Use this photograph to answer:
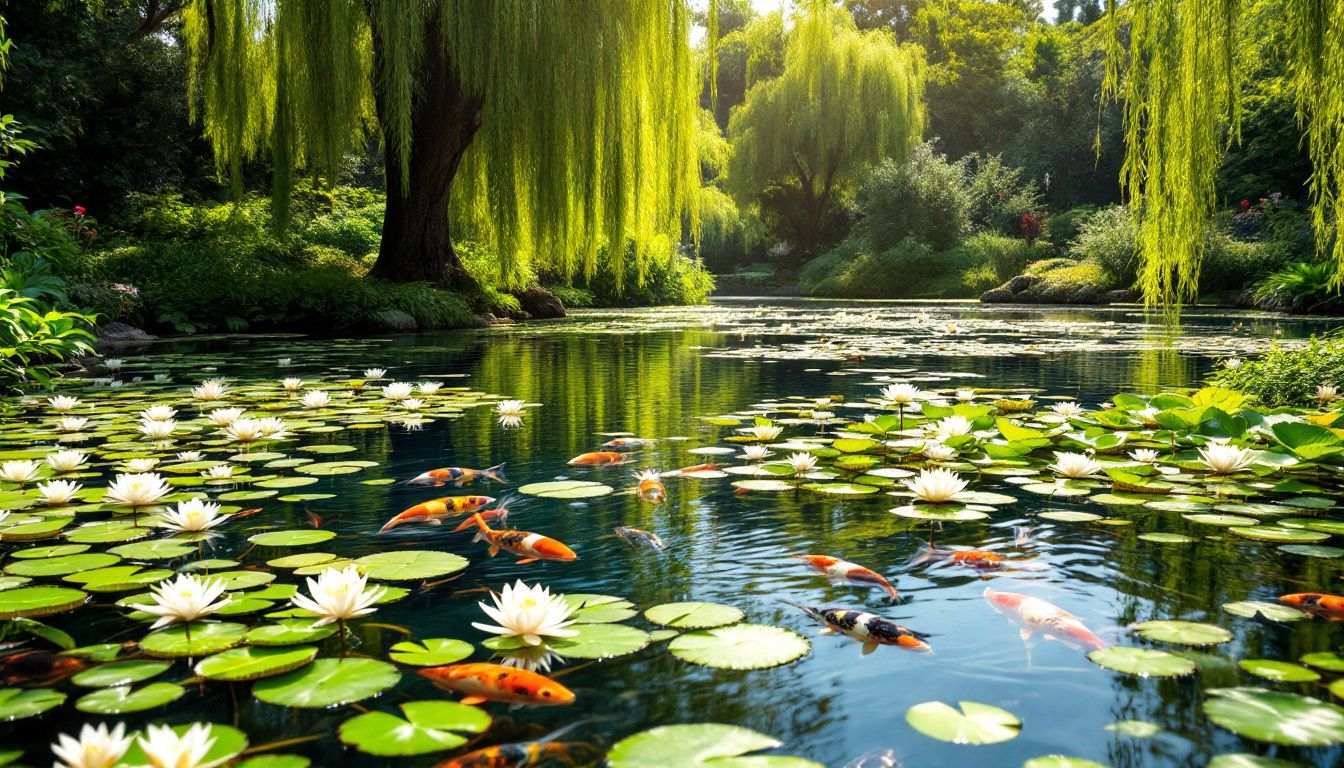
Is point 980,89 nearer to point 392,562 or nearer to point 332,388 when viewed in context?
point 332,388

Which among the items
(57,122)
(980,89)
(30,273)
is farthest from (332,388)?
(980,89)

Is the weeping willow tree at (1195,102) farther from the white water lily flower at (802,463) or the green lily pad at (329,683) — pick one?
the green lily pad at (329,683)

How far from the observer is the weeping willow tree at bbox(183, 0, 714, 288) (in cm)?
730

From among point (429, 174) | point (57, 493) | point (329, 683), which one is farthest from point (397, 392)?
point (429, 174)

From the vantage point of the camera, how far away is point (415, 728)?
1002 mm

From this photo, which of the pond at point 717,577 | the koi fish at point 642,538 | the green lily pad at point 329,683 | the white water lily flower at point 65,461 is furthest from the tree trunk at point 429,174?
the green lily pad at point 329,683

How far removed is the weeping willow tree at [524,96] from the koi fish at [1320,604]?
6817 millimetres

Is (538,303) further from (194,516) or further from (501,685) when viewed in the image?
(501,685)

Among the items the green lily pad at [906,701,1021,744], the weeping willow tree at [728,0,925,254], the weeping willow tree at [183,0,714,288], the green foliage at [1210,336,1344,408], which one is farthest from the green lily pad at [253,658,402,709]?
the weeping willow tree at [728,0,925,254]

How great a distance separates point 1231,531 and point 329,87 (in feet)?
24.1

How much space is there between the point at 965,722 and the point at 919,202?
26.2m

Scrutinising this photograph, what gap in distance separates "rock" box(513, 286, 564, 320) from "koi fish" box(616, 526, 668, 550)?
11116 mm

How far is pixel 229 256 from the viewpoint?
386 inches

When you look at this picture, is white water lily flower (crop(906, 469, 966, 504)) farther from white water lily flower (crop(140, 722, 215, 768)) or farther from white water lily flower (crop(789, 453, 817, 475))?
white water lily flower (crop(140, 722, 215, 768))
